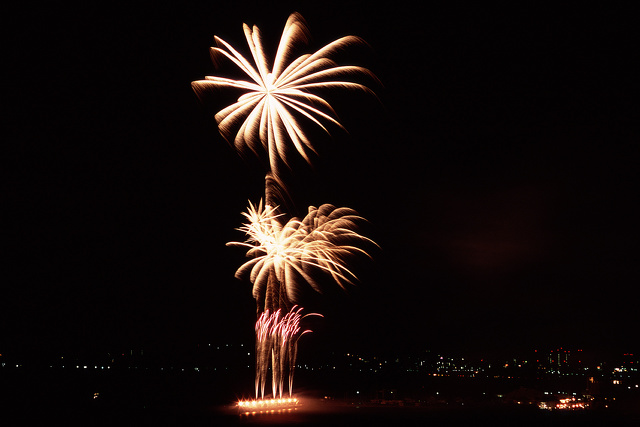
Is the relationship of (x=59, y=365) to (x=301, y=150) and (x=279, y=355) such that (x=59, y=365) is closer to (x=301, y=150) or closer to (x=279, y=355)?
(x=279, y=355)

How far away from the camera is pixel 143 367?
118750 millimetres

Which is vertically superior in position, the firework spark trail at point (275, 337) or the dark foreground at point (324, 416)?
the firework spark trail at point (275, 337)

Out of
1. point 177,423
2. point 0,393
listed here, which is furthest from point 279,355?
point 0,393

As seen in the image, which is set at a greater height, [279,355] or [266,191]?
[266,191]

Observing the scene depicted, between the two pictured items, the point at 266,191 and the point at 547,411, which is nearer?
the point at 266,191

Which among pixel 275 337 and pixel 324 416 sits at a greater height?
pixel 275 337

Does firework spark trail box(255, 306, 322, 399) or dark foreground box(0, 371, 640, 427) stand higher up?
firework spark trail box(255, 306, 322, 399)

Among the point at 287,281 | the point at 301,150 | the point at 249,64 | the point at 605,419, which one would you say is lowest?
the point at 605,419

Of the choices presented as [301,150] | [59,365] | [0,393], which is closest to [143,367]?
[59,365]

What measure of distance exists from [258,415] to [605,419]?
23368mm

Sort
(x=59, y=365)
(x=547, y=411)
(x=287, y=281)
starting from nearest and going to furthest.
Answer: (x=287, y=281), (x=547, y=411), (x=59, y=365)

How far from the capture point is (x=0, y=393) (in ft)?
220

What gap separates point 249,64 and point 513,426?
83.2ft

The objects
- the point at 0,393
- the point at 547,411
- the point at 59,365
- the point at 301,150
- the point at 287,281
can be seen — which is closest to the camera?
the point at 301,150
